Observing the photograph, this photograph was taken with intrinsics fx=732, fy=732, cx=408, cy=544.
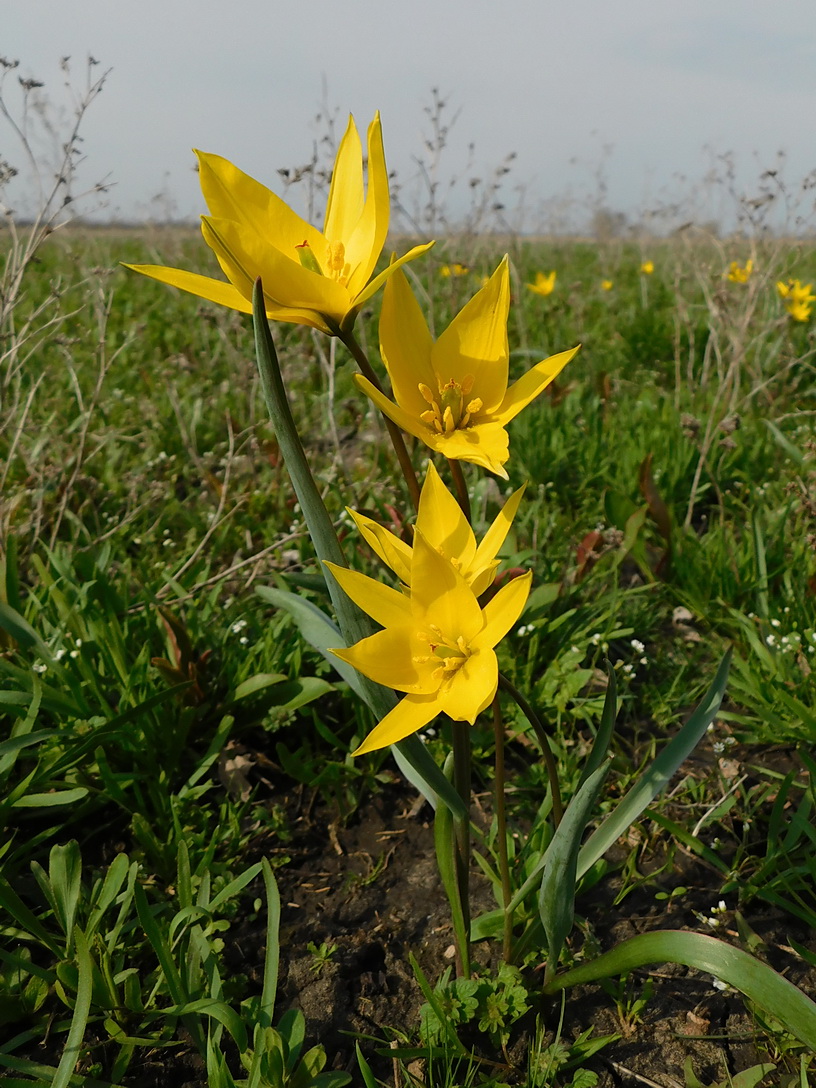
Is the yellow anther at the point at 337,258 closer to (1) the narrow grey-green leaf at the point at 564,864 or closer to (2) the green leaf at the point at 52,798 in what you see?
(1) the narrow grey-green leaf at the point at 564,864

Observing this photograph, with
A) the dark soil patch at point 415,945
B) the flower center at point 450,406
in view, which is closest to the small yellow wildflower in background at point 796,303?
the dark soil patch at point 415,945

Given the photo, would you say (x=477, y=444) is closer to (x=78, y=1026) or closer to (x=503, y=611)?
(x=503, y=611)

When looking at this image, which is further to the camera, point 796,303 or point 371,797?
point 796,303

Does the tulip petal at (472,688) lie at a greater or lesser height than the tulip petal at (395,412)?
lesser

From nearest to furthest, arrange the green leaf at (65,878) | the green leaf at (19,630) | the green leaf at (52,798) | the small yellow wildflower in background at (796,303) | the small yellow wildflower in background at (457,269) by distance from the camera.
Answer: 1. the green leaf at (65,878)
2. the green leaf at (52,798)
3. the green leaf at (19,630)
4. the small yellow wildflower in background at (457,269)
5. the small yellow wildflower in background at (796,303)

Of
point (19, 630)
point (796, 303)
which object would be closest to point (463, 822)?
point (19, 630)

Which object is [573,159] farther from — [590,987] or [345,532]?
[590,987]

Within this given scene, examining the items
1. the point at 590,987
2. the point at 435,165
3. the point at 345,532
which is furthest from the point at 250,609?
the point at 435,165
